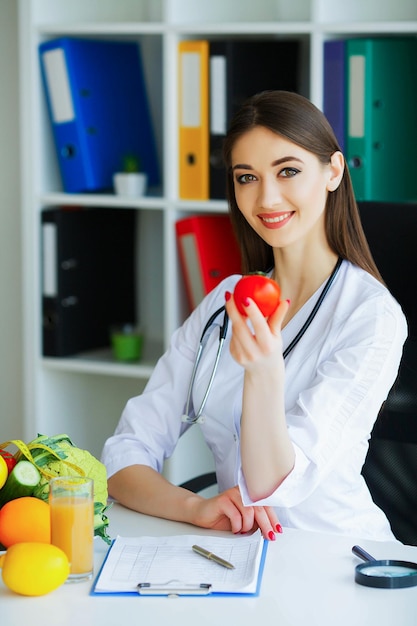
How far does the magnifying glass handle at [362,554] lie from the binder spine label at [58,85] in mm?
1773

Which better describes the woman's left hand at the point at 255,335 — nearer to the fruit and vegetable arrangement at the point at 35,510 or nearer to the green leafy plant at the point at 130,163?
the fruit and vegetable arrangement at the point at 35,510

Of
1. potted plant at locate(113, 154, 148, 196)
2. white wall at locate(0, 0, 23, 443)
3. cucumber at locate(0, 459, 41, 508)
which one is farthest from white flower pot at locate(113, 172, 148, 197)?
cucumber at locate(0, 459, 41, 508)

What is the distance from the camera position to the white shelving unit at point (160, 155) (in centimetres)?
256

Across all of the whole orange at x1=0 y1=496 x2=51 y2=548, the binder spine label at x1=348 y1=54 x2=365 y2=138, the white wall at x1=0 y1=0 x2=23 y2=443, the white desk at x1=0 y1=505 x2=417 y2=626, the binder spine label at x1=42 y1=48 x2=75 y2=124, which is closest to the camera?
the white desk at x1=0 y1=505 x2=417 y2=626

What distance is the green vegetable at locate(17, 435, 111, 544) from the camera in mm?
1310

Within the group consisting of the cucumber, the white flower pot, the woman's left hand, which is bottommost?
the cucumber

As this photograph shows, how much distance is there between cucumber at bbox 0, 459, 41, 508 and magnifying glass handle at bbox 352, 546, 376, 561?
1.43ft

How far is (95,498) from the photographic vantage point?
1345mm

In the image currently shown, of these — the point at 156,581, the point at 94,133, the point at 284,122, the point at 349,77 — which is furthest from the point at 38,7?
the point at 156,581

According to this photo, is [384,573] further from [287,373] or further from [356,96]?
[356,96]

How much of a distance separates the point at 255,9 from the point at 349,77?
1.57 feet

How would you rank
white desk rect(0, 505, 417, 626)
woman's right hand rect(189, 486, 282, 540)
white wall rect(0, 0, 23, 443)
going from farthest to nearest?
1. white wall rect(0, 0, 23, 443)
2. woman's right hand rect(189, 486, 282, 540)
3. white desk rect(0, 505, 417, 626)

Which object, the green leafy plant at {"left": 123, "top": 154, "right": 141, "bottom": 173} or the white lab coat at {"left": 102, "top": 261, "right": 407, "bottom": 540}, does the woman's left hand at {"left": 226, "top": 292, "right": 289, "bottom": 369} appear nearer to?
the white lab coat at {"left": 102, "top": 261, "right": 407, "bottom": 540}

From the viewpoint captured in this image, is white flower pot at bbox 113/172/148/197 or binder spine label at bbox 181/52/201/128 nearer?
binder spine label at bbox 181/52/201/128
